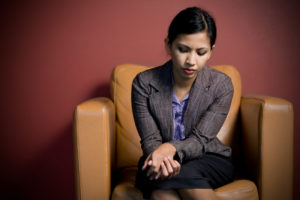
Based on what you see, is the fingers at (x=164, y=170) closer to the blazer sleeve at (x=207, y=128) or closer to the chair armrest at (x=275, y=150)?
the blazer sleeve at (x=207, y=128)

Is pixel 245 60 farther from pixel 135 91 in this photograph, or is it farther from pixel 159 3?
pixel 135 91

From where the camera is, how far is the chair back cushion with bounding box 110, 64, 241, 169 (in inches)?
60.9

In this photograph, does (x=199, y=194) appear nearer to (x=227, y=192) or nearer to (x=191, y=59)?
(x=227, y=192)

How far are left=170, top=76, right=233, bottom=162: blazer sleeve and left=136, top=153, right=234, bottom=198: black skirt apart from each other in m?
0.04

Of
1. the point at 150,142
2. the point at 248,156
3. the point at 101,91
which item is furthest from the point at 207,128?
the point at 101,91

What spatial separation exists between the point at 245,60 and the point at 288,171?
2.92ft

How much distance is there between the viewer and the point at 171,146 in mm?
1072

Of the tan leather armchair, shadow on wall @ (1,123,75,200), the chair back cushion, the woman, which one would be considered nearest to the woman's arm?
the woman

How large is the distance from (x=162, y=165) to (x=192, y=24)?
1.72 ft

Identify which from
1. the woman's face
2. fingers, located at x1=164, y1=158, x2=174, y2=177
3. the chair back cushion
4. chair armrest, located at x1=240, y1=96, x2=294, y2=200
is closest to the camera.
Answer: fingers, located at x1=164, y1=158, x2=174, y2=177

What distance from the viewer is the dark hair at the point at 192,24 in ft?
3.54

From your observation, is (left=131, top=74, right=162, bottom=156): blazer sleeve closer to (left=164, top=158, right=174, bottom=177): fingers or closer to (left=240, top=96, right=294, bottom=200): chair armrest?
(left=164, top=158, right=174, bottom=177): fingers

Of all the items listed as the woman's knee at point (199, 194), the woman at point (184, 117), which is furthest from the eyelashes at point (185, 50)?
the woman's knee at point (199, 194)

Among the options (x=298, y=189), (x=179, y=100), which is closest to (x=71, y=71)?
(x=179, y=100)
